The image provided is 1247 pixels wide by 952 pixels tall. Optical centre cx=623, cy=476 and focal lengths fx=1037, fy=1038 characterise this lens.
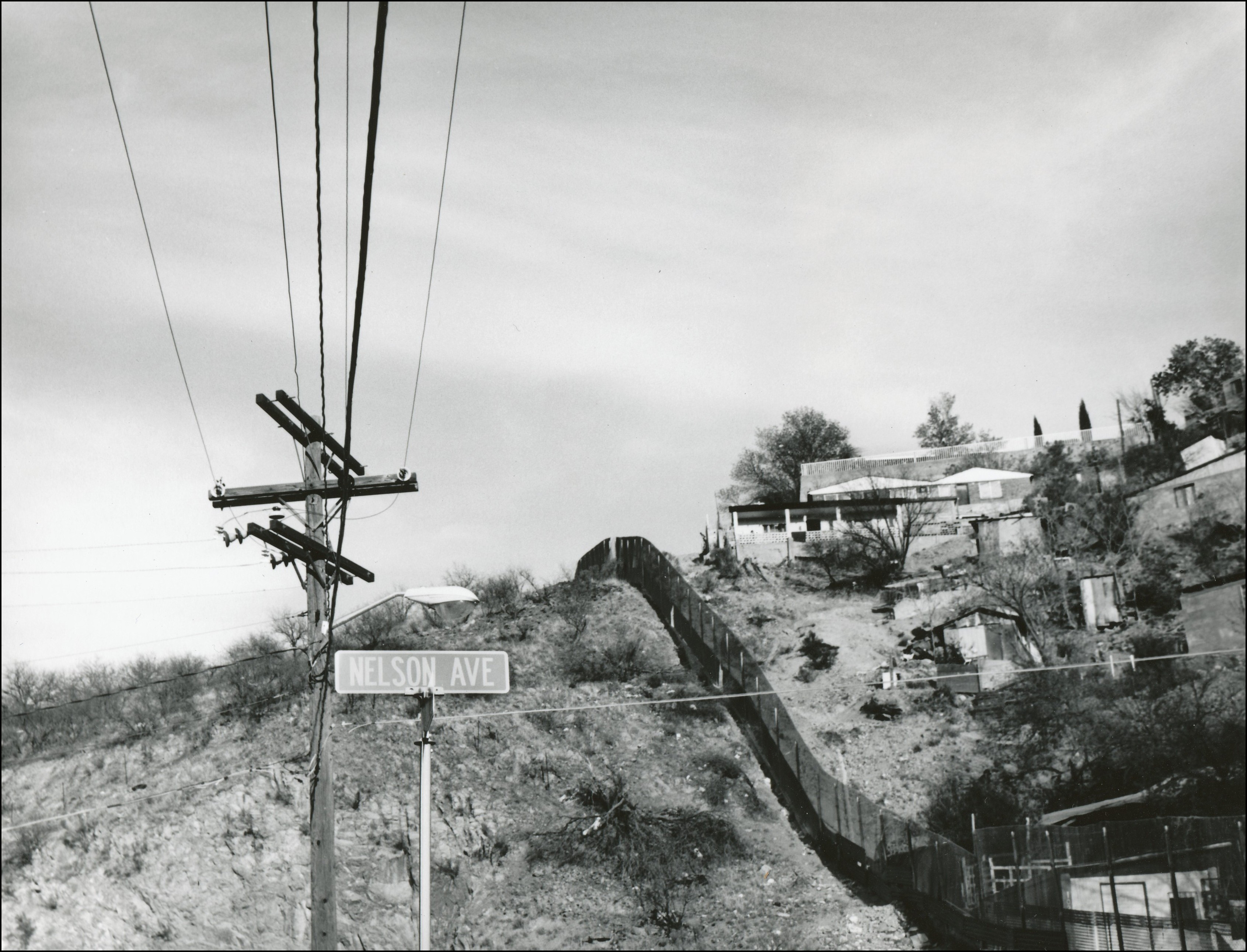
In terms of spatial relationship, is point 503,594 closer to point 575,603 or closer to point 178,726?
point 575,603

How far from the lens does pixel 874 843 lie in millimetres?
26688

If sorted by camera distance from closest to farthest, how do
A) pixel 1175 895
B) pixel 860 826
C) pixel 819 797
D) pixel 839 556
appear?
pixel 1175 895 → pixel 860 826 → pixel 819 797 → pixel 839 556

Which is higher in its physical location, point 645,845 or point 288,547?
point 288,547

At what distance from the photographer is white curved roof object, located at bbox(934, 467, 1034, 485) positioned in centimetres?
6386

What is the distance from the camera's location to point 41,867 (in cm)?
2500

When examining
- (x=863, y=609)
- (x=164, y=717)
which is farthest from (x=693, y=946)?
(x=863, y=609)

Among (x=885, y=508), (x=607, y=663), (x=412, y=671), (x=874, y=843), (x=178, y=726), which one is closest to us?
(x=412, y=671)

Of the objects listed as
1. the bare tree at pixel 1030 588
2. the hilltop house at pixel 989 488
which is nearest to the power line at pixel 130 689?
the bare tree at pixel 1030 588

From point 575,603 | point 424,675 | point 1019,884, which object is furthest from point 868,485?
point 424,675

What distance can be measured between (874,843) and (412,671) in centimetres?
1985

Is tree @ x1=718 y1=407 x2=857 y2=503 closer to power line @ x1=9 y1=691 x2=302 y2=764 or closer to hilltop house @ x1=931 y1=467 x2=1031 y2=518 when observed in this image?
hilltop house @ x1=931 y1=467 x2=1031 y2=518

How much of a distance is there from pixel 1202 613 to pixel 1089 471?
31136mm

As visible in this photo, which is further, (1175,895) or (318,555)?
(1175,895)

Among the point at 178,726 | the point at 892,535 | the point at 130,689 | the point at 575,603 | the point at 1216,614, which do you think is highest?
the point at 892,535
